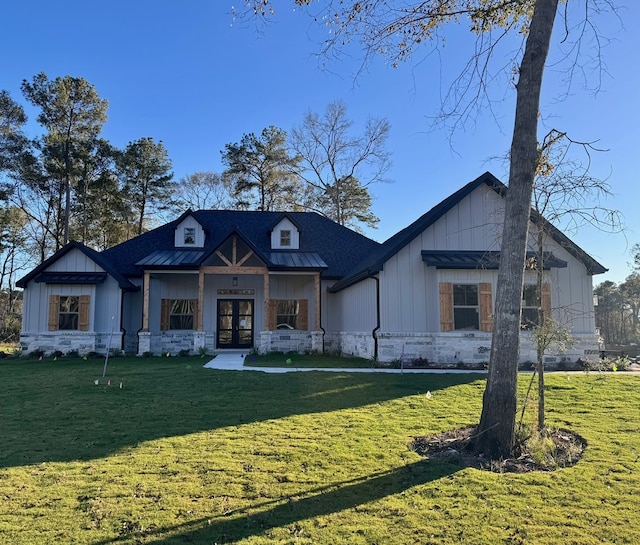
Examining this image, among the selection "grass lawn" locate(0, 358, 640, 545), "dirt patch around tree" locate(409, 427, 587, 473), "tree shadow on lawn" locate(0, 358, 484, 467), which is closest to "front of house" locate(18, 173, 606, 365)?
"tree shadow on lawn" locate(0, 358, 484, 467)

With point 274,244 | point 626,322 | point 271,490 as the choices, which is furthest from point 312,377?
point 626,322

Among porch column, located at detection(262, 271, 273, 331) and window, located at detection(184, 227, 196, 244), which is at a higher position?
window, located at detection(184, 227, 196, 244)

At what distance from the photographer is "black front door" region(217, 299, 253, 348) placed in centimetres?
1852

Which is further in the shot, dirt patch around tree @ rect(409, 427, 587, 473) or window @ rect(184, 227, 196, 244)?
window @ rect(184, 227, 196, 244)

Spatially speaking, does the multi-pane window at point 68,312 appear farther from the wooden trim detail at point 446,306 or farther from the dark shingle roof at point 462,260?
the wooden trim detail at point 446,306

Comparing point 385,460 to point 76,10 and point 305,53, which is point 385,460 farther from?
point 76,10

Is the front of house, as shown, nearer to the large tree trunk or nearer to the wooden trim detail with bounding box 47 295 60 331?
the wooden trim detail with bounding box 47 295 60 331

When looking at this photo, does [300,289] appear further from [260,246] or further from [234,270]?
[234,270]

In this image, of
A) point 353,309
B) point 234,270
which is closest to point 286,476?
point 353,309

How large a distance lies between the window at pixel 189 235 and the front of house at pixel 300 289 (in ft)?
0.13

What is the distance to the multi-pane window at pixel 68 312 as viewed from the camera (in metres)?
16.6

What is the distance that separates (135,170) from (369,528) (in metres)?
30.9

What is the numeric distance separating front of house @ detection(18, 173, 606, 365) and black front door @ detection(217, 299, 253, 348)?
39mm

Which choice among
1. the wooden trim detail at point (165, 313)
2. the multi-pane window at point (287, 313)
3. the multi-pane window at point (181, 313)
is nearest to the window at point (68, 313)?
the wooden trim detail at point (165, 313)
